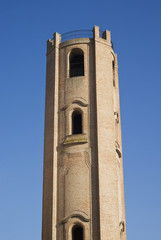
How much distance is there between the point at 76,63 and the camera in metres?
28.9

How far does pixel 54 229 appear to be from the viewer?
24.0 m

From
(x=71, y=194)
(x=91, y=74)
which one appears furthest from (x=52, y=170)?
(x=91, y=74)

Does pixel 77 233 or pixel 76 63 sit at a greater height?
pixel 76 63

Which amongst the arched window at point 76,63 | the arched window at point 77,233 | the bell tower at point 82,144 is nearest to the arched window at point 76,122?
the bell tower at point 82,144

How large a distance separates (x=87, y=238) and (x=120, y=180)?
5139mm

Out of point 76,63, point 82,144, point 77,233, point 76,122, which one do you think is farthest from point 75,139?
point 76,63

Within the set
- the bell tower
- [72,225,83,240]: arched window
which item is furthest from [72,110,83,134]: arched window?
[72,225,83,240]: arched window

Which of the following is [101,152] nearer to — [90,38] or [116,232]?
[116,232]

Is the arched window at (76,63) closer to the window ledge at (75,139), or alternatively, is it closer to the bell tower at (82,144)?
the bell tower at (82,144)

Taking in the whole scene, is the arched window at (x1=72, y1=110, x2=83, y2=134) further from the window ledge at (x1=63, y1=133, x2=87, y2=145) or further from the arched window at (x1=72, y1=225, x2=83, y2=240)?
the arched window at (x1=72, y1=225, x2=83, y2=240)

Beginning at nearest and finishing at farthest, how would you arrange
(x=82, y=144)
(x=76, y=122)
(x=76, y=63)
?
(x=82, y=144), (x=76, y=122), (x=76, y=63)

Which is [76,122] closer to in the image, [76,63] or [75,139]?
[75,139]

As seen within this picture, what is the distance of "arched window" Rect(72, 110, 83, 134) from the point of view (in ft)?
88.5

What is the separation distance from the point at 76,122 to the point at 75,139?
1.74 meters
